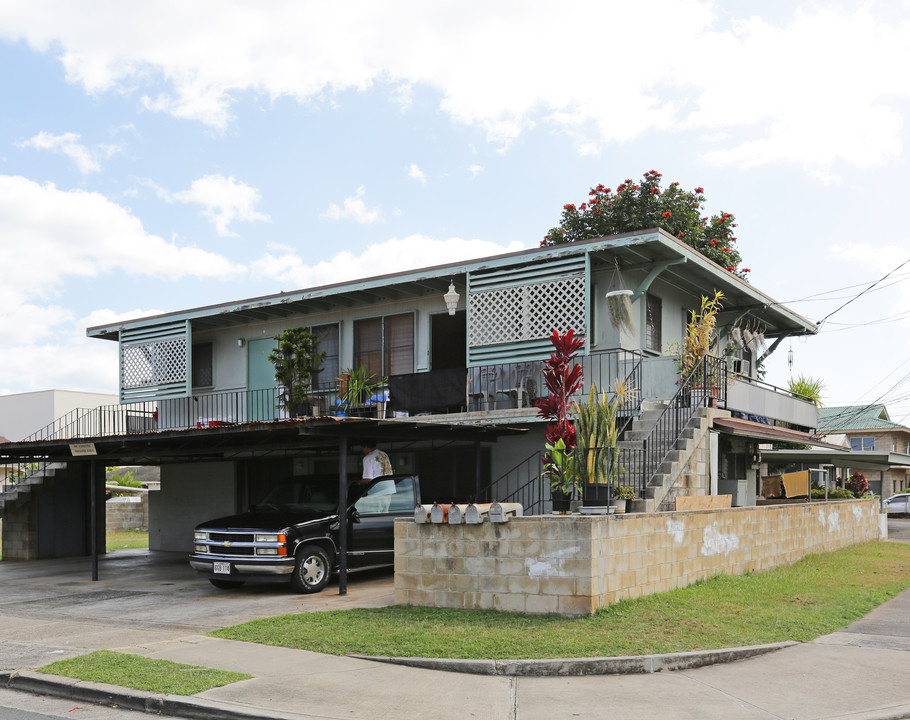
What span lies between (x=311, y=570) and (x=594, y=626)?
5.54m

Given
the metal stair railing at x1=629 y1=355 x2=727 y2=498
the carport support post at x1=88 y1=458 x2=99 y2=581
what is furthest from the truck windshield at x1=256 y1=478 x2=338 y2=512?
the metal stair railing at x1=629 y1=355 x2=727 y2=498

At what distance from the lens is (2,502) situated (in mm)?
20906

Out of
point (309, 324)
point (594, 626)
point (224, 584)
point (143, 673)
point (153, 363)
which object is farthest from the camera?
point (153, 363)

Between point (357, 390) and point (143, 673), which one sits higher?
point (357, 390)

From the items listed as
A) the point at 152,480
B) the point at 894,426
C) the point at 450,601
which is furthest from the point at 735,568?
the point at 894,426

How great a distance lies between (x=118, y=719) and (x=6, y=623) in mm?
5559

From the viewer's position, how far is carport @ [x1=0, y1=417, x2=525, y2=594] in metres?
13.1

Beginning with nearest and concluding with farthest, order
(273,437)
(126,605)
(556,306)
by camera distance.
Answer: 1. (126,605)
2. (273,437)
3. (556,306)

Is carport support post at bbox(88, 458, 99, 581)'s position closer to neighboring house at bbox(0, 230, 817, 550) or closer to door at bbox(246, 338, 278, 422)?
neighboring house at bbox(0, 230, 817, 550)

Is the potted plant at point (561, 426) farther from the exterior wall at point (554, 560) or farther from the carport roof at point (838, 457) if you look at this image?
the carport roof at point (838, 457)

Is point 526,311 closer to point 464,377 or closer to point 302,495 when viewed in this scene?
point 464,377

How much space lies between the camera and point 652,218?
30.1m

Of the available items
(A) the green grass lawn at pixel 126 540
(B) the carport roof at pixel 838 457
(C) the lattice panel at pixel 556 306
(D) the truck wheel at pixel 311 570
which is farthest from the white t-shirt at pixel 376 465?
(B) the carport roof at pixel 838 457

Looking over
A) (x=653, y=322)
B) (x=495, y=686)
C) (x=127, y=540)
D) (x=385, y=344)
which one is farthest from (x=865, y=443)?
(x=495, y=686)
